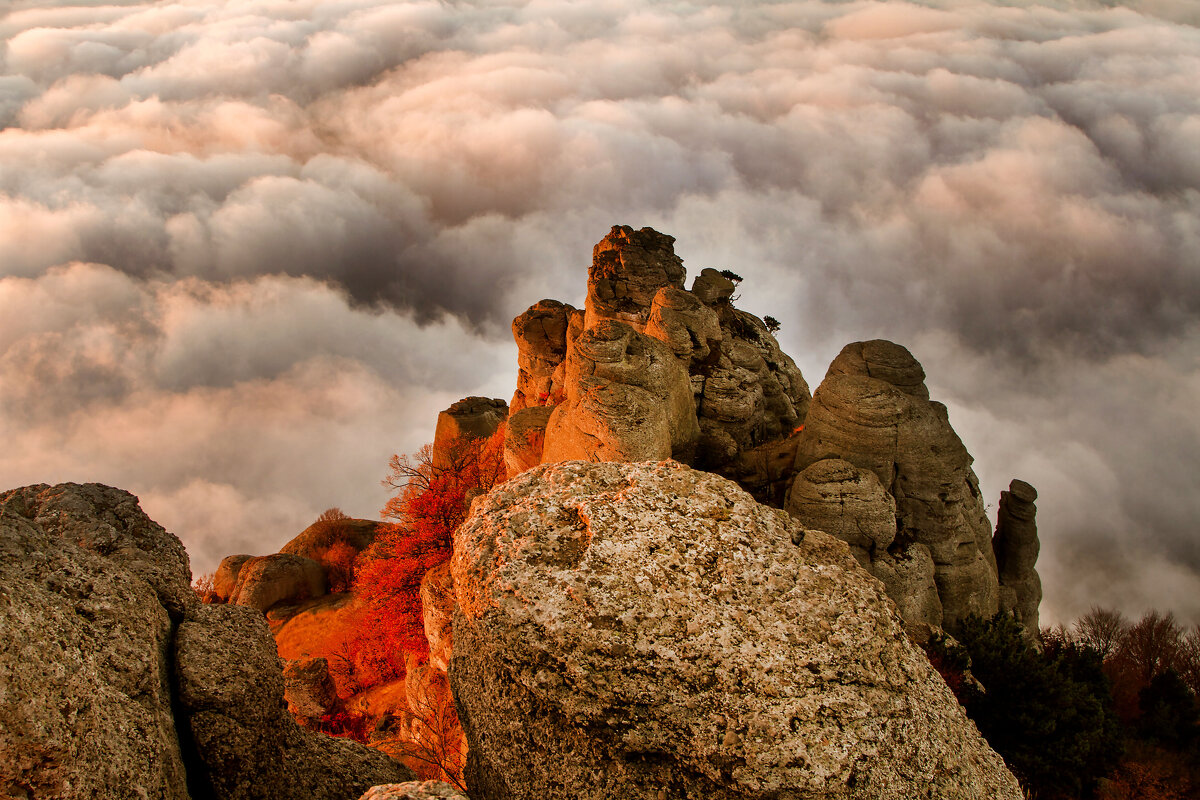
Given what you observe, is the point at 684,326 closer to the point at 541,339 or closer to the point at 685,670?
the point at 541,339

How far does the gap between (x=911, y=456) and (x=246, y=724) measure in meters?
26.4

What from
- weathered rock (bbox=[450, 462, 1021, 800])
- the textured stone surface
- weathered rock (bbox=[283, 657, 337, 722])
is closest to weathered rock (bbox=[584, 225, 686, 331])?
weathered rock (bbox=[283, 657, 337, 722])

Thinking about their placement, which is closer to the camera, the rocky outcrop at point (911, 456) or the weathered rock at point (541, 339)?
the rocky outcrop at point (911, 456)

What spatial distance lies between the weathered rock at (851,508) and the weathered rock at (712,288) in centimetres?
1885

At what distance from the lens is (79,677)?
6.50 metres

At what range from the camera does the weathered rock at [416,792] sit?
265 inches

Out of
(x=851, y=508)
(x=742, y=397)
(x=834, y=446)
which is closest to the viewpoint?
(x=851, y=508)

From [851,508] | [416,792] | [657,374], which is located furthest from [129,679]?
[851,508]

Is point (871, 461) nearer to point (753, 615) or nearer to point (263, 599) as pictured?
point (753, 615)

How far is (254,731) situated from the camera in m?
8.70

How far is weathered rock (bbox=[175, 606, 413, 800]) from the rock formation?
0.02 meters

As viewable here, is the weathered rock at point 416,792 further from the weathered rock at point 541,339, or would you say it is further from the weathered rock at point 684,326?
the weathered rock at point 541,339

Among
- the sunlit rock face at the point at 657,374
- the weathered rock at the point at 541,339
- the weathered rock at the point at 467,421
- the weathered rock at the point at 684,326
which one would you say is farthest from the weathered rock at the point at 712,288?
the weathered rock at the point at 467,421

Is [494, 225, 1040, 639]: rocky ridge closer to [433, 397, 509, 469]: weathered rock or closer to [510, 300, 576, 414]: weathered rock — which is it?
[510, 300, 576, 414]: weathered rock
